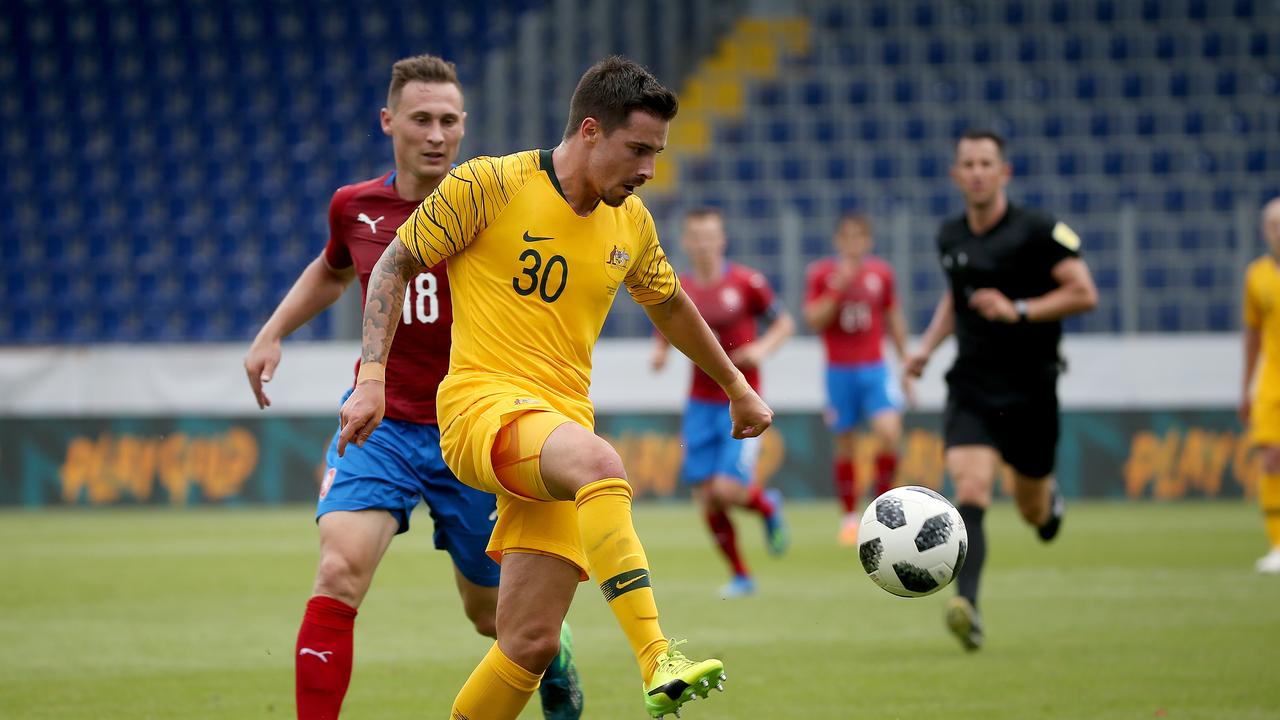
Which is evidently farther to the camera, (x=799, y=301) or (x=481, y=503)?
(x=799, y=301)

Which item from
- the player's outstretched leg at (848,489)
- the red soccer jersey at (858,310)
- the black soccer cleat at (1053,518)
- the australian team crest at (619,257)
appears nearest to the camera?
the australian team crest at (619,257)

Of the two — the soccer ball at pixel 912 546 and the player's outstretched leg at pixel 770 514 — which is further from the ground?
the soccer ball at pixel 912 546

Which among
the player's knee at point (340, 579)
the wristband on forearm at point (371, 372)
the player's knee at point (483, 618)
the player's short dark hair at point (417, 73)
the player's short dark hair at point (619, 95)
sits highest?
the player's short dark hair at point (417, 73)

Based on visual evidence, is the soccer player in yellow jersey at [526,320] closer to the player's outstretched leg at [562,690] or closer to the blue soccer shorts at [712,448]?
the player's outstretched leg at [562,690]

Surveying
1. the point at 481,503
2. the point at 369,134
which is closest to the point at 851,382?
the point at 481,503

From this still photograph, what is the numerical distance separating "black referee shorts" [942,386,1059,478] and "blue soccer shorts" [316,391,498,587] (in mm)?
3578

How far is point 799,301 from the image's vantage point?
18.9 metres

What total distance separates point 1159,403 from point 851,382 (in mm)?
5108

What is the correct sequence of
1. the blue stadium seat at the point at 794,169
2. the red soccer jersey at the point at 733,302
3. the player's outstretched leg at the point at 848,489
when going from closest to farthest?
the red soccer jersey at the point at 733,302
the player's outstretched leg at the point at 848,489
the blue stadium seat at the point at 794,169

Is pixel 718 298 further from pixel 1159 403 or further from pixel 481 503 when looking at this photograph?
pixel 1159 403

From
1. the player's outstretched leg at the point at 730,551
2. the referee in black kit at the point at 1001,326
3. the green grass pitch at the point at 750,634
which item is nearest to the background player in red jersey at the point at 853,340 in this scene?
the green grass pitch at the point at 750,634

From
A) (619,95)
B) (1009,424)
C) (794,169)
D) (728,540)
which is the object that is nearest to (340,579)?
(619,95)

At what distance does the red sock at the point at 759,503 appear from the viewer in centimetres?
1136

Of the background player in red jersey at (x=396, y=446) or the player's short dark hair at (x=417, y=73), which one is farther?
the player's short dark hair at (x=417, y=73)
